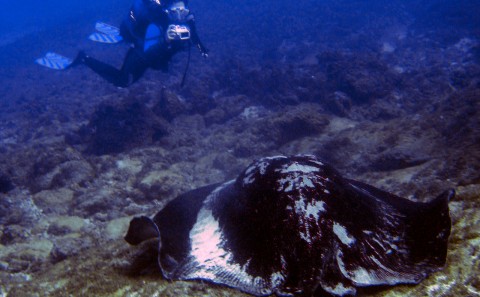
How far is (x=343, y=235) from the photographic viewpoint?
212cm

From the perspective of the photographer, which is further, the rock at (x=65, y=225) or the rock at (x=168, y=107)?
the rock at (x=168, y=107)

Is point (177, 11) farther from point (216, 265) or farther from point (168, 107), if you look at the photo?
point (216, 265)

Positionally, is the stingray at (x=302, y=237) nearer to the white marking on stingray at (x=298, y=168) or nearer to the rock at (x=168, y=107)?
the white marking on stingray at (x=298, y=168)

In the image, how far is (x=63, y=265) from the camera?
280 cm

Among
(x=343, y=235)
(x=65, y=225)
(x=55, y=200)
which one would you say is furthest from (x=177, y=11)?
(x=343, y=235)

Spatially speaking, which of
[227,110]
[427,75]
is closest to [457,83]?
[427,75]

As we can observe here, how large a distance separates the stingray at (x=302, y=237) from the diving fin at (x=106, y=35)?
9.29m

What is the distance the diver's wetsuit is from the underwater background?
1253mm

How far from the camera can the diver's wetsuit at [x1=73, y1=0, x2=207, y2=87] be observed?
7.99 meters

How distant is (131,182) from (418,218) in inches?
228

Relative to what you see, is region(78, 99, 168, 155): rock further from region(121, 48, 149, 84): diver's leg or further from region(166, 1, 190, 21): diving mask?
region(166, 1, 190, 21): diving mask

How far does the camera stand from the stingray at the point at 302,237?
1923 millimetres


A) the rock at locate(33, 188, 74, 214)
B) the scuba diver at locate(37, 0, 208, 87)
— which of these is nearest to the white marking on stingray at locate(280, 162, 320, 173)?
the rock at locate(33, 188, 74, 214)

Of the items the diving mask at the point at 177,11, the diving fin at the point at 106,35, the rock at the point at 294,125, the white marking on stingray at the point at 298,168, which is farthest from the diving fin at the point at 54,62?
the white marking on stingray at the point at 298,168
